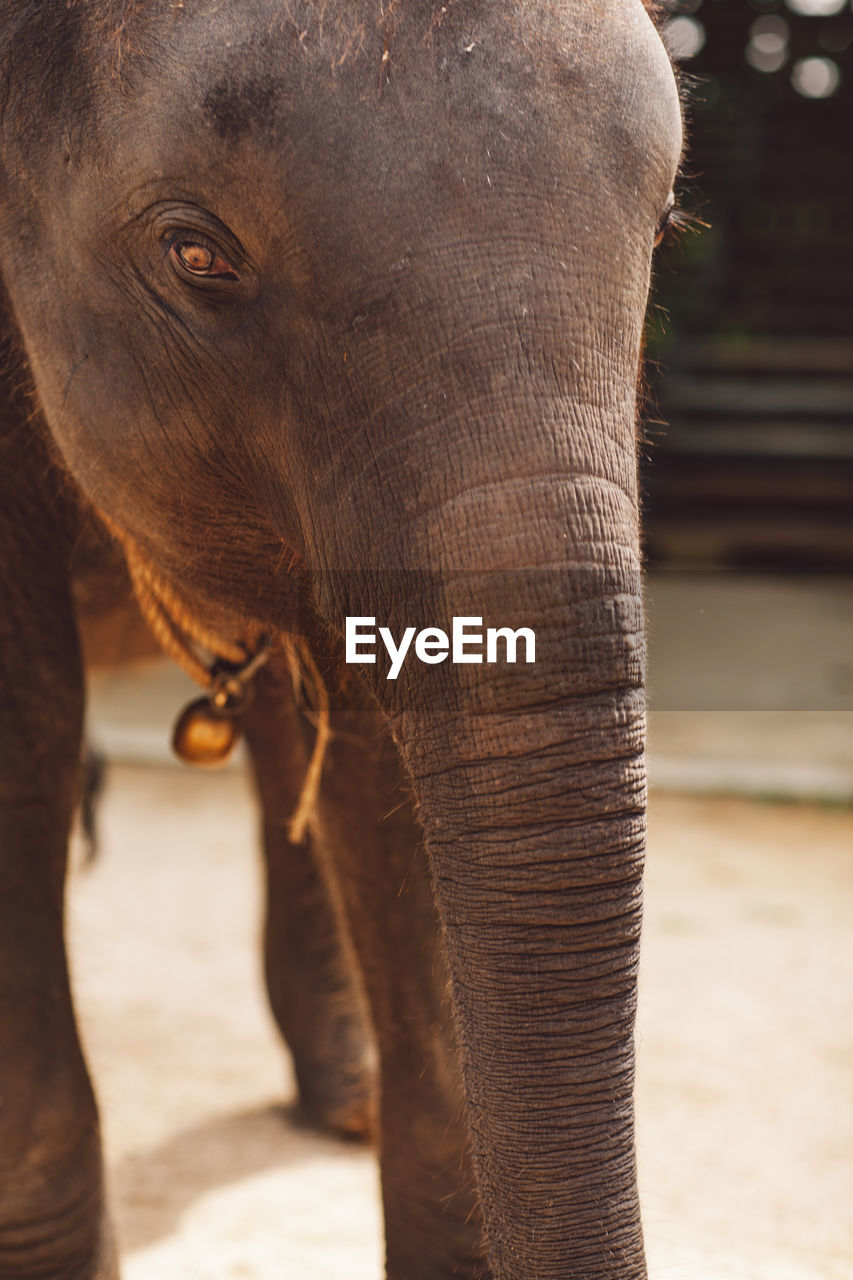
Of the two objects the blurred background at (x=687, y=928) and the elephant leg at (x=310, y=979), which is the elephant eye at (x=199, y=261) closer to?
the blurred background at (x=687, y=928)

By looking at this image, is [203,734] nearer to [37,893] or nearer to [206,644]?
[206,644]

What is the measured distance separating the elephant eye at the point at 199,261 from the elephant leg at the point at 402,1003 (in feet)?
2.46

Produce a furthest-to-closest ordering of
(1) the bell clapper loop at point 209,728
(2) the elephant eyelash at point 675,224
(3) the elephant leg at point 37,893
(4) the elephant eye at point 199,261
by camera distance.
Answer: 1. (1) the bell clapper loop at point 209,728
2. (3) the elephant leg at point 37,893
3. (2) the elephant eyelash at point 675,224
4. (4) the elephant eye at point 199,261

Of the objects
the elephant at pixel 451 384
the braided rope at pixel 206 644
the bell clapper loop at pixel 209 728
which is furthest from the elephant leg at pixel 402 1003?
the elephant at pixel 451 384

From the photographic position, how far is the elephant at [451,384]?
1.19 metres

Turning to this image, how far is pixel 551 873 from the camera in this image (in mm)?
1193

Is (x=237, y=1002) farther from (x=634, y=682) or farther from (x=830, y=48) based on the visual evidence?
(x=830, y=48)

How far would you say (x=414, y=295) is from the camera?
122 centimetres

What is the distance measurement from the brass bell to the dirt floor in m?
0.72

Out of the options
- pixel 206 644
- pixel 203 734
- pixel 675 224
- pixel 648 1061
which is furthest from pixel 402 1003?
pixel 648 1061

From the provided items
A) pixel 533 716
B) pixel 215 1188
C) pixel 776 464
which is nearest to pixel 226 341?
pixel 533 716

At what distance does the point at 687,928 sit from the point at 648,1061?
2.50 ft

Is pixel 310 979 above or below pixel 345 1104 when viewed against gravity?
above

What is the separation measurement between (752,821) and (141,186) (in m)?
3.62
